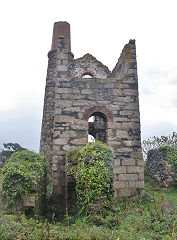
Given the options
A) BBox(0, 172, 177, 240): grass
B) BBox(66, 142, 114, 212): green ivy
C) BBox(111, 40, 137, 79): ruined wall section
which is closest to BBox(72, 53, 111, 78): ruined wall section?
BBox(111, 40, 137, 79): ruined wall section

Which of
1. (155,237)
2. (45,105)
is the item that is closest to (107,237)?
(155,237)

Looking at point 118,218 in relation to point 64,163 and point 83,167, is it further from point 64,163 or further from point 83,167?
point 64,163

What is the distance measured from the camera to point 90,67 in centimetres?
1529

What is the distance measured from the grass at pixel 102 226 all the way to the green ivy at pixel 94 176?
0.36m

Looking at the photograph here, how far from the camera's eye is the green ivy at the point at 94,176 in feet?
18.2

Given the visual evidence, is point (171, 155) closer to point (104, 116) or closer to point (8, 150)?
point (104, 116)

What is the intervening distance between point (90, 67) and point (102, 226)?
11988 millimetres

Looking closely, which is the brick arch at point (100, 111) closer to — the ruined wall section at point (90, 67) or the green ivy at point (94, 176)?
the green ivy at point (94, 176)

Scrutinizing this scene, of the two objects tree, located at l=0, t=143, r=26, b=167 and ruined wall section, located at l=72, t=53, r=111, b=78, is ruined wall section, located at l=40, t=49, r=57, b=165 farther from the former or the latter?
tree, located at l=0, t=143, r=26, b=167

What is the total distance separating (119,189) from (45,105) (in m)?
8.38

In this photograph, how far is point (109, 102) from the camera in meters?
8.73

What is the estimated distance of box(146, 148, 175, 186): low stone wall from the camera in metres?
10.5

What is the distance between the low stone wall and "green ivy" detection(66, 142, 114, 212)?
541 cm

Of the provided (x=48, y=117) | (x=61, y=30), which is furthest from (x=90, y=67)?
(x=48, y=117)
